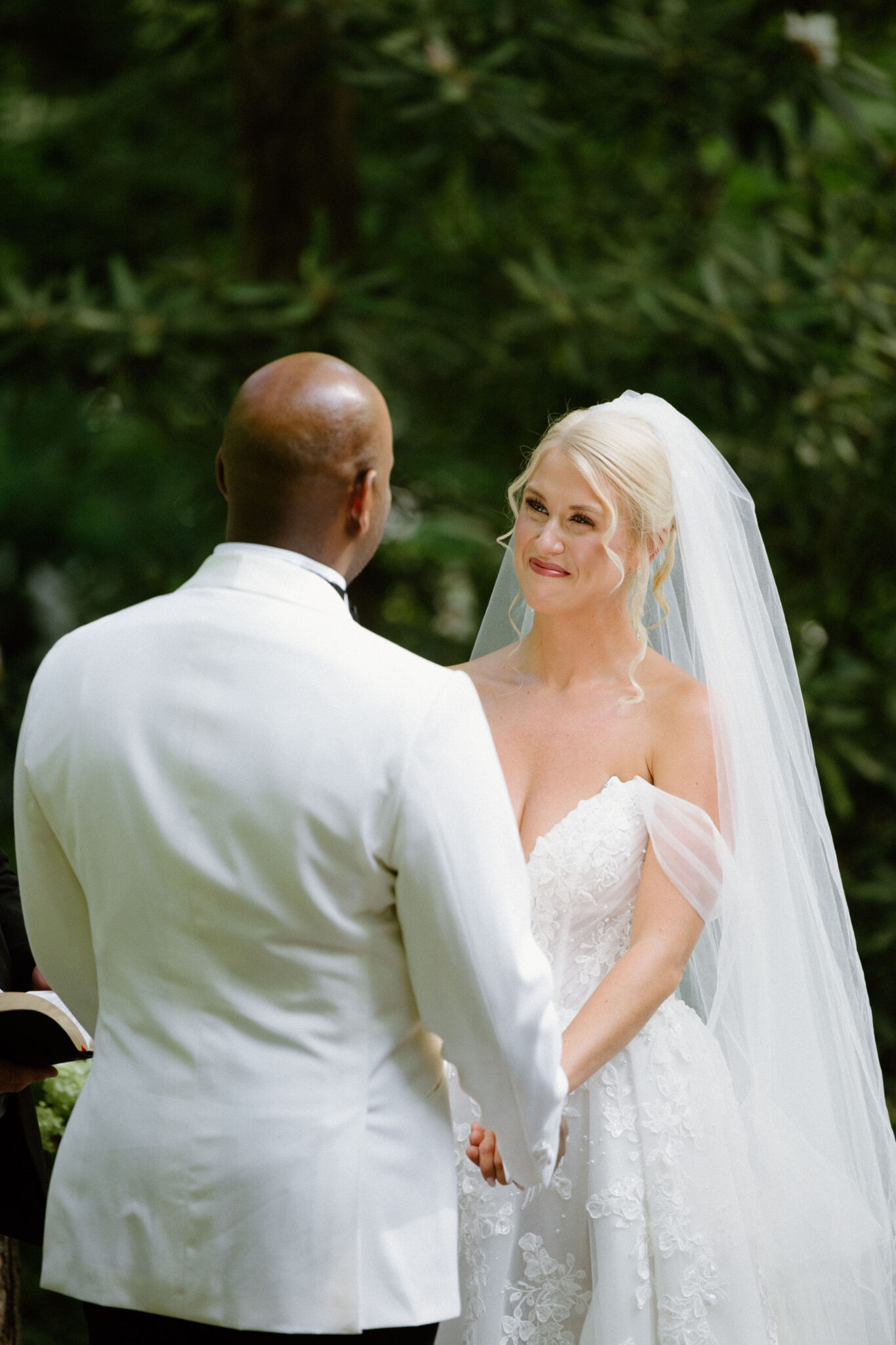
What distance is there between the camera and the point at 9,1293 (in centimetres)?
234

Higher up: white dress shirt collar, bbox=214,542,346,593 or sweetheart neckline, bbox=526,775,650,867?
white dress shirt collar, bbox=214,542,346,593

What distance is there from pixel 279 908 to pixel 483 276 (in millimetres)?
4516

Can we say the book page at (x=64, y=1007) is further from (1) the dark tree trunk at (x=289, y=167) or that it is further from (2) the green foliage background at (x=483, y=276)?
(1) the dark tree trunk at (x=289, y=167)

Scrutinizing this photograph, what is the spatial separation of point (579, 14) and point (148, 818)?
421 cm

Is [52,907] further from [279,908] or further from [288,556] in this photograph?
[288,556]

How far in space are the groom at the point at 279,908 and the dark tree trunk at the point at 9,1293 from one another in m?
0.77

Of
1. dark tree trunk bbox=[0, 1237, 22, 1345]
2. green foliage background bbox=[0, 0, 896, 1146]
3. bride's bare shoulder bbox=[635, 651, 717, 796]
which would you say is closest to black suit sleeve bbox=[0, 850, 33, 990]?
dark tree trunk bbox=[0, 1237, 22, 1345]

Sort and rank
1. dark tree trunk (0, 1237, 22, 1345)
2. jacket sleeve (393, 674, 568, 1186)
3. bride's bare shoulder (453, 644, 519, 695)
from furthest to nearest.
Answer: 1. bride's bare shoulder (453, 644, 519, 695)
2. dark tree trunk (0, 1237, 22, 1345)
3. jacket sleeve (393, 674, 568, 1186)

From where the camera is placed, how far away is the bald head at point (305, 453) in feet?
5.13

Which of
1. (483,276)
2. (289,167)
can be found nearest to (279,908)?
(289,167)

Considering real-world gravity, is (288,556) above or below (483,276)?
above

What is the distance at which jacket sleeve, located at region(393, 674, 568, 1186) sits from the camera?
1524 mm

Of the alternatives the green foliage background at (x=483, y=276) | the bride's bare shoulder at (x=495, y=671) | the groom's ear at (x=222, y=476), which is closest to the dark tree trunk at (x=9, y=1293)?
the bride's bare shoulder at (x=495, y=671)

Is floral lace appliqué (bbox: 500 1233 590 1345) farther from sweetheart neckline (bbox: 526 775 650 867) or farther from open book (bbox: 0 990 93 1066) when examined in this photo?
open book (bbox: 0 990 93 1066)
